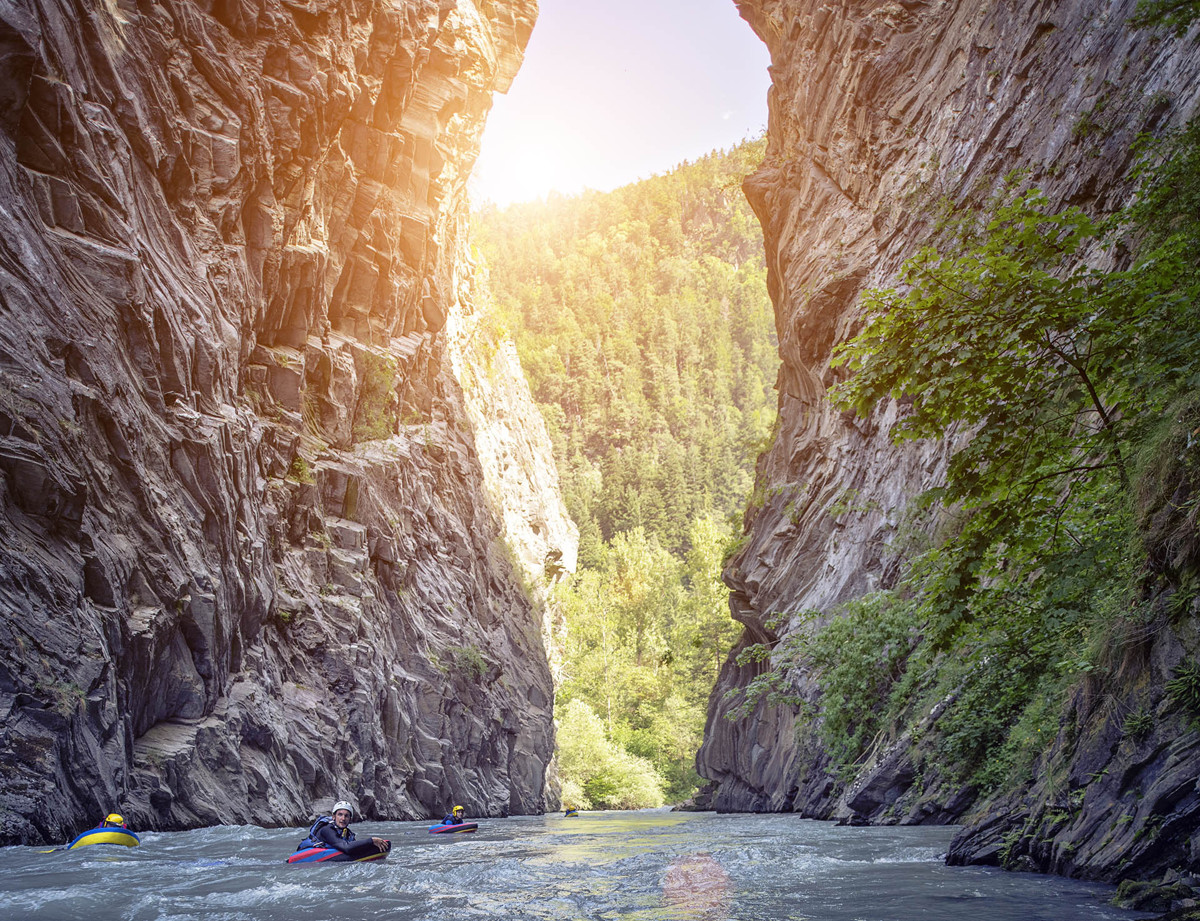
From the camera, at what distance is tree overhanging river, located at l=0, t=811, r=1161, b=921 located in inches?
332

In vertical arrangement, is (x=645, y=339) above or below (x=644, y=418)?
above

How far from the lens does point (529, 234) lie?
153375 mm

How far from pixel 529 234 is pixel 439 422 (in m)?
117

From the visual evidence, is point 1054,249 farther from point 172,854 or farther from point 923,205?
point 923,205

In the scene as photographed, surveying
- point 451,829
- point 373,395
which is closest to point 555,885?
point 451,829

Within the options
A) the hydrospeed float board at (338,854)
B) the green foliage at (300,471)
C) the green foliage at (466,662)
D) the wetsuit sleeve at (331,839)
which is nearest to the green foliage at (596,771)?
the green foliage at (466,662)

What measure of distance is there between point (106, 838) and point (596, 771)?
48606 millimetres

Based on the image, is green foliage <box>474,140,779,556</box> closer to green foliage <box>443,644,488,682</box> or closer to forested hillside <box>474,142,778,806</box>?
forested hillside <box>474,142,778,806</box>

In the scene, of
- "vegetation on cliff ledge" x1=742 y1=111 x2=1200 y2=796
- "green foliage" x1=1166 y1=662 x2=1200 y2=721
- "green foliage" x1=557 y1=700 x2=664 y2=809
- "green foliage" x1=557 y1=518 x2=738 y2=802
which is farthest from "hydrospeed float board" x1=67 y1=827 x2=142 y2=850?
"green foliage" x1=557 y1=700 x2=664 y2=809

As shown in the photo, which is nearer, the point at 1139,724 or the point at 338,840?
the point at 1139,724

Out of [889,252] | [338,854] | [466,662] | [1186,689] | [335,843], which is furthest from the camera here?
[466,662]

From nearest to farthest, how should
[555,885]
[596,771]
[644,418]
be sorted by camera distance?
1. [555,885]
2. [596,771]
3. [644,418]

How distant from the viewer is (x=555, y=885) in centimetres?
1149

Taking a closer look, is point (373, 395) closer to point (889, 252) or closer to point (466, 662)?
point (466, 662)
